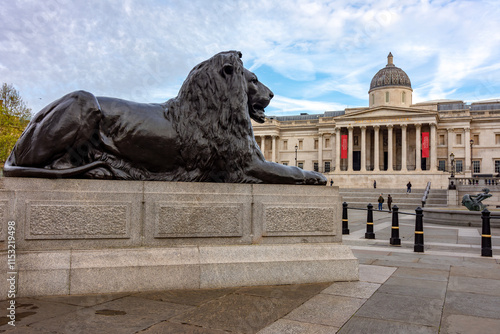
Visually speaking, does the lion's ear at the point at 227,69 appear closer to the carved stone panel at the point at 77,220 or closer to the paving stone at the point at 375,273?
the carved stone panel at the point at 77,220

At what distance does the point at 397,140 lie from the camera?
230ft

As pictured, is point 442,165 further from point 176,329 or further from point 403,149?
point 176,329

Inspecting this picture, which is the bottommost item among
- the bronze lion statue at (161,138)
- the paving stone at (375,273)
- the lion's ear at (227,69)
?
the paving stone at (375,273)

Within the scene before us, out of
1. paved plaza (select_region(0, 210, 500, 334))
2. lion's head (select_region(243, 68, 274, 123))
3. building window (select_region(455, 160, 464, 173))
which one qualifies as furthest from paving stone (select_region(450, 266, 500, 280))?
building window (select_region(455, 160, 464, 173))

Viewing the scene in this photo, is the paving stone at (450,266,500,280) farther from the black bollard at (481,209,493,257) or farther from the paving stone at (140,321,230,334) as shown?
the paving stone at (140,321,230,334)

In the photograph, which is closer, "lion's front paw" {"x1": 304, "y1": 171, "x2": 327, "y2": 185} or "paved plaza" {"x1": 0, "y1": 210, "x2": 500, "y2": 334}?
"paved plaza" {"x1": 0, "y1": 210, "x2": 500, "y2": 334}

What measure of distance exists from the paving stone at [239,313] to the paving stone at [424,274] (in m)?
2.33

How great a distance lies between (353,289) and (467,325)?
125cm

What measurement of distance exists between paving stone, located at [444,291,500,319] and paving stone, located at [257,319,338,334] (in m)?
1.28

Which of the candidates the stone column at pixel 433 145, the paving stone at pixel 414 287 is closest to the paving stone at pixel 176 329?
the paving stone at pixel 414 287

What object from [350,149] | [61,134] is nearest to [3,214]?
[61,134]

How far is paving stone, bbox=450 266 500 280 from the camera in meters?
5.59

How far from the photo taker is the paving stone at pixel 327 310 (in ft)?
10.8

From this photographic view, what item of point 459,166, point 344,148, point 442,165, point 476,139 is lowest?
point 459,166
